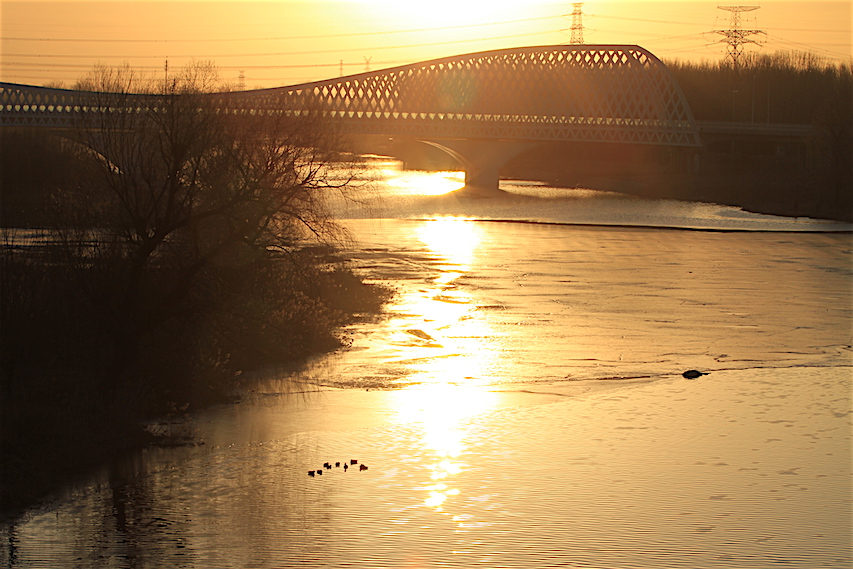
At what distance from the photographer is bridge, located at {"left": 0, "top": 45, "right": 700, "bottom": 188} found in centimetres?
11238

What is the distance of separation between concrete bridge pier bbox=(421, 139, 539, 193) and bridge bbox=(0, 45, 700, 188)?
4.4 inches

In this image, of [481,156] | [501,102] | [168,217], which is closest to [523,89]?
[501,102]

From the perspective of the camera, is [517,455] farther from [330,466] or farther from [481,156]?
[481,156]

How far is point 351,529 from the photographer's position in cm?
1328

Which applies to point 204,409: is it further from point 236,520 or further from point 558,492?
point 558,492

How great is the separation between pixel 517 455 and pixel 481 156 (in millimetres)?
97201

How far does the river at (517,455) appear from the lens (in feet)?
41.9

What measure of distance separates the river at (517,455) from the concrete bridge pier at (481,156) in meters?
78.2

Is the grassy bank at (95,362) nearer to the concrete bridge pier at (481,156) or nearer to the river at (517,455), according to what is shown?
the river at (517,455)

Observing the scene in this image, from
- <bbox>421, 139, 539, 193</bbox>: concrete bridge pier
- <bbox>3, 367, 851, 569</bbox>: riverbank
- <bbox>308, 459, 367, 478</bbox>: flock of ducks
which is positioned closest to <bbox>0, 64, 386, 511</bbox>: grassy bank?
<bbox>3, 367, 851, 569</bbox>: riverbank

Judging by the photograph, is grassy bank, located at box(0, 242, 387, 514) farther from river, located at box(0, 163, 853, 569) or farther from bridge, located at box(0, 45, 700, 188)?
bridge, located at box(0, 45, 700, 188)

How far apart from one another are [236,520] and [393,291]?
2174cm

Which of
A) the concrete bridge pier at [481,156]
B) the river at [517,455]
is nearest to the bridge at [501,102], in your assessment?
the concrete bridge pier at [481,156]

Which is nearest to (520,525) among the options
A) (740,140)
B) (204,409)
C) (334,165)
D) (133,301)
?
(204,409)
